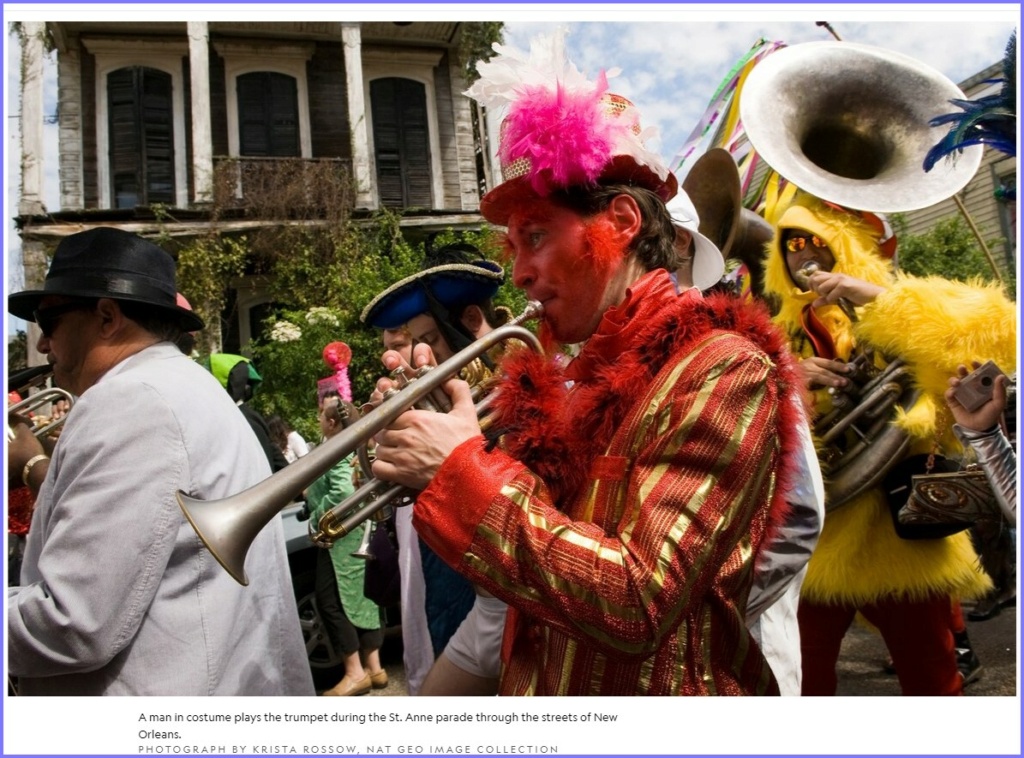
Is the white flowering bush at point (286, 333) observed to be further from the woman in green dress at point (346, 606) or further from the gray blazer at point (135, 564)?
the gray blazer at point (135, 564)

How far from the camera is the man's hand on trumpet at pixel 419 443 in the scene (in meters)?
1.48

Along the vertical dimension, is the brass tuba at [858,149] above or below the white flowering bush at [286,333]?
below

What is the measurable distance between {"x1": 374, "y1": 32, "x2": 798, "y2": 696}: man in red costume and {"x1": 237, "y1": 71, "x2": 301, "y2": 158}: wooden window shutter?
50.0 ft

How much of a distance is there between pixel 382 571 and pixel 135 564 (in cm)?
148

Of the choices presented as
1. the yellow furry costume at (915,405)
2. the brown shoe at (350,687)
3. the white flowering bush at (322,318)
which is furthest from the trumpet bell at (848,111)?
the white flowering bush at (322,318)

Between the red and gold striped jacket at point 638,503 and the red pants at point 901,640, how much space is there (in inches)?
75.0

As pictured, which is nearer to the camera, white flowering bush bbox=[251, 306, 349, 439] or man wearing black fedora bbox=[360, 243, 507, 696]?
man wearing black fedora bbox=[360, 243, 507, 696]

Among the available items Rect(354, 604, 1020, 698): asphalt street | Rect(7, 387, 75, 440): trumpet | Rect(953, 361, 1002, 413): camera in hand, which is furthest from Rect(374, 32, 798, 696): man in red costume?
Rect(354, 604, 1020, 698): asphalt street

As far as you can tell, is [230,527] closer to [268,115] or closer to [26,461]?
[26,461]

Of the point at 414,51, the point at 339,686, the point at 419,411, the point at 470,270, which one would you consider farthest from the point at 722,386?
the point at 414,51

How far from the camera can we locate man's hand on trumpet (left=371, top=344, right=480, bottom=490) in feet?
4.84

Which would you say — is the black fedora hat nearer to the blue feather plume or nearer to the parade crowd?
the parade crowd

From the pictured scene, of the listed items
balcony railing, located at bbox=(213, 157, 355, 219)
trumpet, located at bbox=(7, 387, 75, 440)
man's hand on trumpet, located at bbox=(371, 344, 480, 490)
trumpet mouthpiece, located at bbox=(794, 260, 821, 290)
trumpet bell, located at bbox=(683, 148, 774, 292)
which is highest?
balcony railing, located at bbox=(213, 157, 355, 219)

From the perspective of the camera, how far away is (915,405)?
3.20 m
